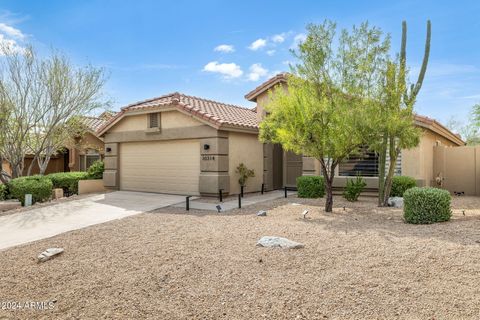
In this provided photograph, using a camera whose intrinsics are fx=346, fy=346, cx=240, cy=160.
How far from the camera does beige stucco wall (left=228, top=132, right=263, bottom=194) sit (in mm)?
14492

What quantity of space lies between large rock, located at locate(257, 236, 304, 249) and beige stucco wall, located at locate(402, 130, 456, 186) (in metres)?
8.82

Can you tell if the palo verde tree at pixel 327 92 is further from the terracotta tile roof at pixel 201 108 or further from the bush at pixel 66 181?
the bush at pixel 66 181

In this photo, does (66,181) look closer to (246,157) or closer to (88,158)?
(88,158)

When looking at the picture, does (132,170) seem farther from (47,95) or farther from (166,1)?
(166,1)

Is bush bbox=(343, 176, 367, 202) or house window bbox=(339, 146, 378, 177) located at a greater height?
house window bbox=(339, 146, 378, 177)

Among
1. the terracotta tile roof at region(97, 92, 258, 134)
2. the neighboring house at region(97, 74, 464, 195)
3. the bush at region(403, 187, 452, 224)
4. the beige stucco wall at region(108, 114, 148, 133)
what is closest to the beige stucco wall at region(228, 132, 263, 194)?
the neighboring house at region(97, 74, 464, 195)

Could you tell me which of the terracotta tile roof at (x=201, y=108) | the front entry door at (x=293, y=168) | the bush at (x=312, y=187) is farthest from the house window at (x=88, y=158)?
the bush at (x=312, y=187)

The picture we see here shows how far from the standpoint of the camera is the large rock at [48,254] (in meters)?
6.37

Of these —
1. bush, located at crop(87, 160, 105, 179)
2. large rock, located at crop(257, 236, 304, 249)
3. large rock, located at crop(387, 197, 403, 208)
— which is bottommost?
large rock, located at crop(257, 236, 304, 249)

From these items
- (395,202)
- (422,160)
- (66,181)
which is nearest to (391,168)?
(395,202)

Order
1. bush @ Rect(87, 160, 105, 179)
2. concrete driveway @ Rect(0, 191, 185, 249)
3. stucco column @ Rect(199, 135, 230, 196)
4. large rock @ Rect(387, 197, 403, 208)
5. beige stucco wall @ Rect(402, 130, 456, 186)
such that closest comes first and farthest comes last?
1. concrete driveway @ Rect(0, 191, 185, 249)
2. large rock @ Rect(387, 197, 403, 208)
3. stucco column @ Rect(199, 135, 230, 196)
4. beige stucco wall @ Rect(402, 130, 456, 186)
5. bush @ Rect(87, 160, 105, 179)

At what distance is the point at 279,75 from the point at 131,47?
264 inches

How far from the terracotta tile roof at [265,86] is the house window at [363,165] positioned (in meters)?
4.78

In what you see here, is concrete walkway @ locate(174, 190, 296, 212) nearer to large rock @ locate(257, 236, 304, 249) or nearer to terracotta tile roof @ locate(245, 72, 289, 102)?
large rock @ locate(257, 236, 304, 249)
